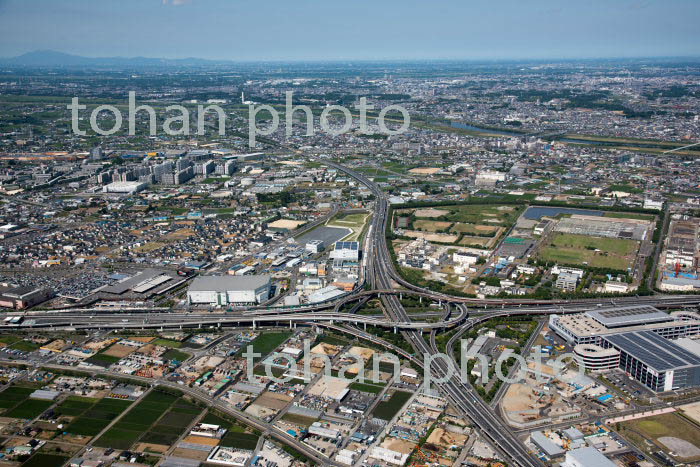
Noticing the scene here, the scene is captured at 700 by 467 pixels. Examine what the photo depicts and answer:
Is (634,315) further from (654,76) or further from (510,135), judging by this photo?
(654,76)

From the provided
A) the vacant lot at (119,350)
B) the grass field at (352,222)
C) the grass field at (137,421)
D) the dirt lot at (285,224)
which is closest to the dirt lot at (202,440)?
the grass field at (137,421)

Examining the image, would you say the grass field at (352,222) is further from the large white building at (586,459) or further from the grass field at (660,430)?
the large white building at (586,459)

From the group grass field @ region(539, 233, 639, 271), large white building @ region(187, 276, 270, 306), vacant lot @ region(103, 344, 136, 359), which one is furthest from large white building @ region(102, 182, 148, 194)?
grass field @ region(539, 233, 639, 271)

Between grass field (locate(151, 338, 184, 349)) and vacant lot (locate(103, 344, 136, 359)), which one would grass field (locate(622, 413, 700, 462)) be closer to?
grass field (locate(151, 338, 184, 349))

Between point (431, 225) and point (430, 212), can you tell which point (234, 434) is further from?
point (430, 212)

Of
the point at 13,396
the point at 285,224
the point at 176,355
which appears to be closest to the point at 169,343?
the point at 176,355
